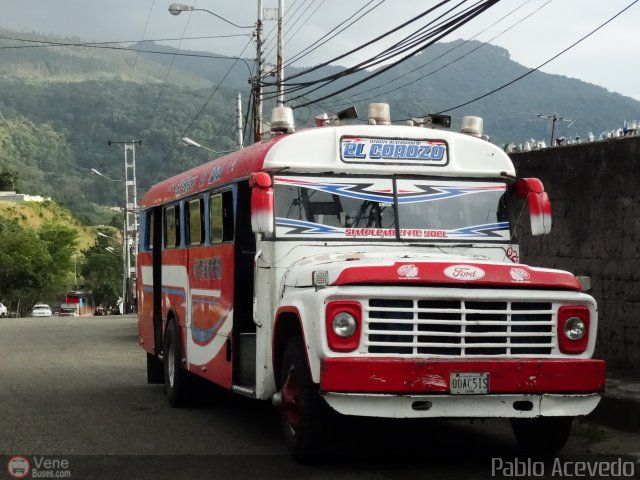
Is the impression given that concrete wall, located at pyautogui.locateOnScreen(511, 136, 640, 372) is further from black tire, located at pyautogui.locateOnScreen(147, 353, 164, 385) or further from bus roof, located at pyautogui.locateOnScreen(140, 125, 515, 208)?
black tire, located at pyautogui.locateOnScreen(147, 353, 164, 385)

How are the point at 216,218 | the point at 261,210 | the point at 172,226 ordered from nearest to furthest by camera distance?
1. the point at 261,210
2. the point at 216,218
3. the point at 172,226

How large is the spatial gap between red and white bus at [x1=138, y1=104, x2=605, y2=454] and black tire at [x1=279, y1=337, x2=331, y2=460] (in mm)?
12

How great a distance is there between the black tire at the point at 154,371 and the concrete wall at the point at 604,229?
5.44 meters

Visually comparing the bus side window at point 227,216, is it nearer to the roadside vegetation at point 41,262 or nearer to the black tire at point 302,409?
the black tire at point 302,409

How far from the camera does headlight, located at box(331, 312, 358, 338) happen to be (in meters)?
7.92

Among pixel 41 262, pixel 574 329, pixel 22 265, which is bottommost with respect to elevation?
pixel 574 329

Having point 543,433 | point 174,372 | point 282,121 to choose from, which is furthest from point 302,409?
point 174,372

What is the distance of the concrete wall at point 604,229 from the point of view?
12578mm

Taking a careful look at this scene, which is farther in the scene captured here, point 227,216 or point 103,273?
point 103,273

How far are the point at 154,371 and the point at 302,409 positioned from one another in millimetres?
7753

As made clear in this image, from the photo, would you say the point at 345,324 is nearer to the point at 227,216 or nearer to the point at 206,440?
the point at 206,440

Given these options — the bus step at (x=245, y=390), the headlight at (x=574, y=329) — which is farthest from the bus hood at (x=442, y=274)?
the bus step at (x=245, y=390)

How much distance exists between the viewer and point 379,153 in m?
9.63

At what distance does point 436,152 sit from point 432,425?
113 inches
